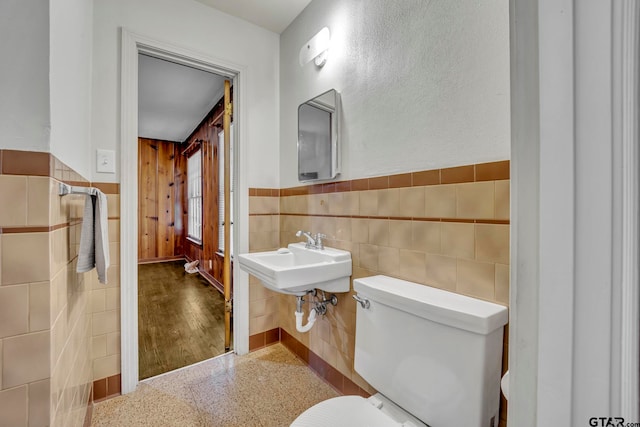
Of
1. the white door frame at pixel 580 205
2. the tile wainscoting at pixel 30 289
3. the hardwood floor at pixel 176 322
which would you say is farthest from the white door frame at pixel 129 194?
the white door frame at pixel 580 205

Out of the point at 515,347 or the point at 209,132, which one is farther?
the point at 209,132

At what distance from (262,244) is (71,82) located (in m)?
1.35

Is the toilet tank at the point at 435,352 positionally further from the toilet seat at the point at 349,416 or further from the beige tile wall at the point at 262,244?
the beige tile wall at the point at 262,244

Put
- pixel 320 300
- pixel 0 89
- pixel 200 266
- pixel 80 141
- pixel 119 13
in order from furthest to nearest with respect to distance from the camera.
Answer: pixel 200 266
pixel 320 300
pixel 119 13
pixel 80 141
pixel 0 89

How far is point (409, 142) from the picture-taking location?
119cm

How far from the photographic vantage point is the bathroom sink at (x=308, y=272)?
1.30m

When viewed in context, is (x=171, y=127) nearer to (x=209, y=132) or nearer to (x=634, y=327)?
(x=209, y=132)

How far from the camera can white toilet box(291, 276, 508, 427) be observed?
0.79 meters

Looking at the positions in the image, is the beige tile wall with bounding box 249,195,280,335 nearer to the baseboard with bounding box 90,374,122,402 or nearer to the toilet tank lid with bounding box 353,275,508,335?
the baseboard with bounding box 90,374,122,402

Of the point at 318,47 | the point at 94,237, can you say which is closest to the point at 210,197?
the point at 318,47

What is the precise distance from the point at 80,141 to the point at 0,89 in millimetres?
604

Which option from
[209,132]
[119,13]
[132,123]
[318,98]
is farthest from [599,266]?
[209,132]

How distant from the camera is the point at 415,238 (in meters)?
1.15

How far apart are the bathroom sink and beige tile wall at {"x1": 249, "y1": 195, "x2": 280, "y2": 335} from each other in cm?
32
